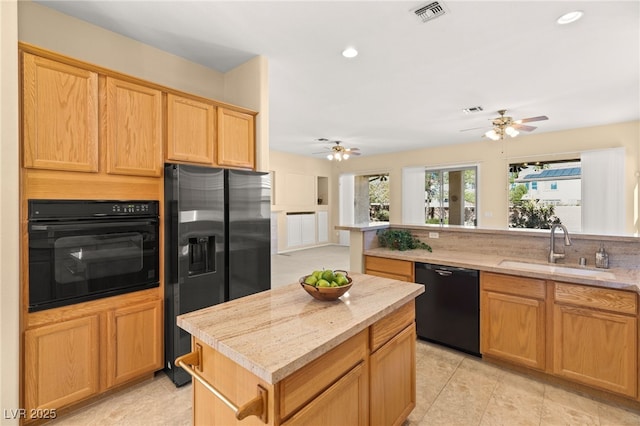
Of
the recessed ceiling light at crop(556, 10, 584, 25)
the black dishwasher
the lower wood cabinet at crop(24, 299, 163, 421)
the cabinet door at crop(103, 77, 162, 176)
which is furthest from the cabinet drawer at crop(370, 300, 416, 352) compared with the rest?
the recessed ceiling light at crop(556, 10, 584, 25)

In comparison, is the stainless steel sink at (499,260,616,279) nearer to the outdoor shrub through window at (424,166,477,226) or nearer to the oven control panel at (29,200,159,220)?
the oven control panel at (29,200,159,220)

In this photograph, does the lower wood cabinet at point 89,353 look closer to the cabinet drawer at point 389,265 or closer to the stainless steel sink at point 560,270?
the cabinet drawer at point 389,265

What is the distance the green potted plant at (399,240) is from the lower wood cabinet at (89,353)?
2.30 meters

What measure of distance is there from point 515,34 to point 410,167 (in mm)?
5402

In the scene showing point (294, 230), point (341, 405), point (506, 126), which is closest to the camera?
point (341, 405)

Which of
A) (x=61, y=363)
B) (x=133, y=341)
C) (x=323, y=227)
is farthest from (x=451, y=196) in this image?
(x=61, y=363)

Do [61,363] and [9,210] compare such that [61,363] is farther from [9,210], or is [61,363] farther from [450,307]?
[450,307]

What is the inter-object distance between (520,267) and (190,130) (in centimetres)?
300

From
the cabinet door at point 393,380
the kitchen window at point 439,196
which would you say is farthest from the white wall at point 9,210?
the kitchen window at point 439,196

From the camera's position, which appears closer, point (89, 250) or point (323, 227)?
point (89, 250)

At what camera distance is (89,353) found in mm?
1983

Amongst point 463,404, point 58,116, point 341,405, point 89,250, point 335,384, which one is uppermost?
point 58,116

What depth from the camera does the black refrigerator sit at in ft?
7.34

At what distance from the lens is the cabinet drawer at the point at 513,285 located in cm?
231
